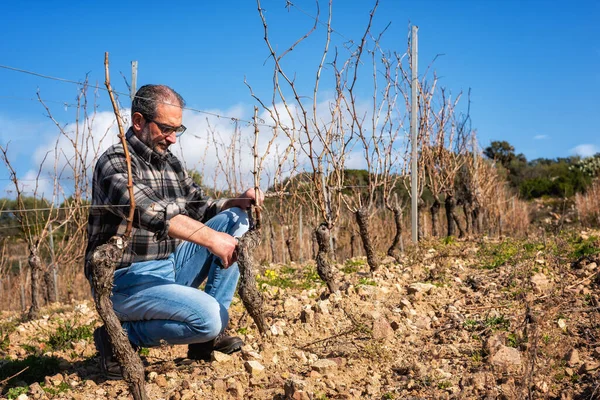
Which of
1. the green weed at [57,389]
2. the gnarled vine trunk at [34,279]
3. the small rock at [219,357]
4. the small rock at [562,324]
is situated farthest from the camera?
the gnarled vine trunk at [34,279]

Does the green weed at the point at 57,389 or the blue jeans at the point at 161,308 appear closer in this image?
the blue jeans at the point at 161,308

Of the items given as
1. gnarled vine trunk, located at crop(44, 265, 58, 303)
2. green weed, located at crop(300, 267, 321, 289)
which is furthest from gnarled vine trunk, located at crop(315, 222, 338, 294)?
gnarled vine trunk, located at crop(44, 265, 58, 303)

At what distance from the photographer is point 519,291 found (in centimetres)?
411

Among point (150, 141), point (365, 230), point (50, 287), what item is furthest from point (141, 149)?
point (50, 287)

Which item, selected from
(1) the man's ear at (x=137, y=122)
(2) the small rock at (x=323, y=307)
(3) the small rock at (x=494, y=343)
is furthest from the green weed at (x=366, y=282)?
(1) the man's ear at (x=137, y=122)

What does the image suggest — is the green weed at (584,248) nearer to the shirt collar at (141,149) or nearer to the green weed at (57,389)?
the shirt collar at (141,149)

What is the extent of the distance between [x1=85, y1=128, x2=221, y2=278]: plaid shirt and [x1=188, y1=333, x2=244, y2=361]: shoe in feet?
1.63

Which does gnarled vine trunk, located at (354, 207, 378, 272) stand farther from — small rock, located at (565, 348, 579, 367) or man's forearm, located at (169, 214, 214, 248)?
man's forearm, located at (169, 214, 214, 248)

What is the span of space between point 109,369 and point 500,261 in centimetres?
364

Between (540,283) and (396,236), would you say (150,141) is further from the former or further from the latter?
(396,236)

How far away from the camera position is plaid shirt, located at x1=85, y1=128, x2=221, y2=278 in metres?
2.54

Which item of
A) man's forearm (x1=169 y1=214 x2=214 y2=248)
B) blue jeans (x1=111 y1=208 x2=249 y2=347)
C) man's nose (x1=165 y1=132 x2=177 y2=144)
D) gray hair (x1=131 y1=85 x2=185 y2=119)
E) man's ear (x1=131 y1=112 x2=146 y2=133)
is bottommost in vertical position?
blue jeans (x1=111 y1=208 x2=249 y2=347)

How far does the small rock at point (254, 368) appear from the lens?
9.07 feet

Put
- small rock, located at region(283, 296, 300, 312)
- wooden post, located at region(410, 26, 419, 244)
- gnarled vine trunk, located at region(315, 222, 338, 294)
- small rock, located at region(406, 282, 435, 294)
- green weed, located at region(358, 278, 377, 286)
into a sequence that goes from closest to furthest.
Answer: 1. small rock, located at region(283, 296, 300, 312)
2. small rock, located at region(406, 282, 435, 294)
3. gnarled vine trunk, located at region(315, 222, 338, 294)
4. green weed, located at region(358, 278, 377, 286)
5. wooden post, located at region(410, 26, 419, 244)
